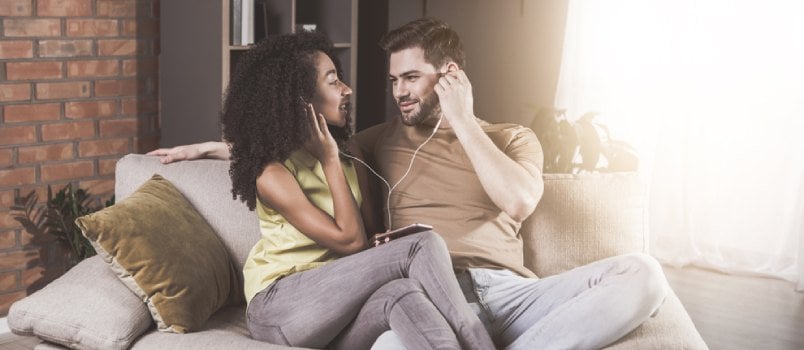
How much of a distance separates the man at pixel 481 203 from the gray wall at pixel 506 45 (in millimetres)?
1830

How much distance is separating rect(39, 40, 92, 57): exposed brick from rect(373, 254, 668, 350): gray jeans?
195cm

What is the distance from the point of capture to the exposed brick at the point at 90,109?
3.42 meters

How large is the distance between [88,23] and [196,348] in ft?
5.98

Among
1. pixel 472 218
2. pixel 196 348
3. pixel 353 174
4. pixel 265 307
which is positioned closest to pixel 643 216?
pixel 472 218

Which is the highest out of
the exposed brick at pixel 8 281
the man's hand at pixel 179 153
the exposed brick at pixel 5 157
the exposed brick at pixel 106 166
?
the man's hand at pixel 179 153

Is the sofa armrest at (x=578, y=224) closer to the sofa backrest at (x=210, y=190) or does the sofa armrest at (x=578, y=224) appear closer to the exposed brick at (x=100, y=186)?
the sofa backrest at (x=210, y=190)

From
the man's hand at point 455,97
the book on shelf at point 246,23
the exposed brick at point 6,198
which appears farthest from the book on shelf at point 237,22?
the man's hand at point 455,97

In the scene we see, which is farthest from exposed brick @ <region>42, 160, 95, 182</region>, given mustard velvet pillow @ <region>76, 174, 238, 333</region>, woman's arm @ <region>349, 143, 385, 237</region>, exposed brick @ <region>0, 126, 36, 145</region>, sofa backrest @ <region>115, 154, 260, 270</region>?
woman's arm @ <region>349, 143, 385, 237</region>

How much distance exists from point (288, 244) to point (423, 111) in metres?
0.59

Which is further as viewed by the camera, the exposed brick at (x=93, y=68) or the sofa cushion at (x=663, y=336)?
the exposed brick at (x=93, y=68)

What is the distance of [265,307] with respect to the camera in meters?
2.14

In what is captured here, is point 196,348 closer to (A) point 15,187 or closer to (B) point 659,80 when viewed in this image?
(A) point 15,187

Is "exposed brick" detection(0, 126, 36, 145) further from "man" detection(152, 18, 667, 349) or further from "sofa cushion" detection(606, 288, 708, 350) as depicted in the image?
"sofa cushion" detection(606, 288, 708, 350)

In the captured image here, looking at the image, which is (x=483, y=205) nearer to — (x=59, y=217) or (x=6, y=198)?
(x=59, y=217)
